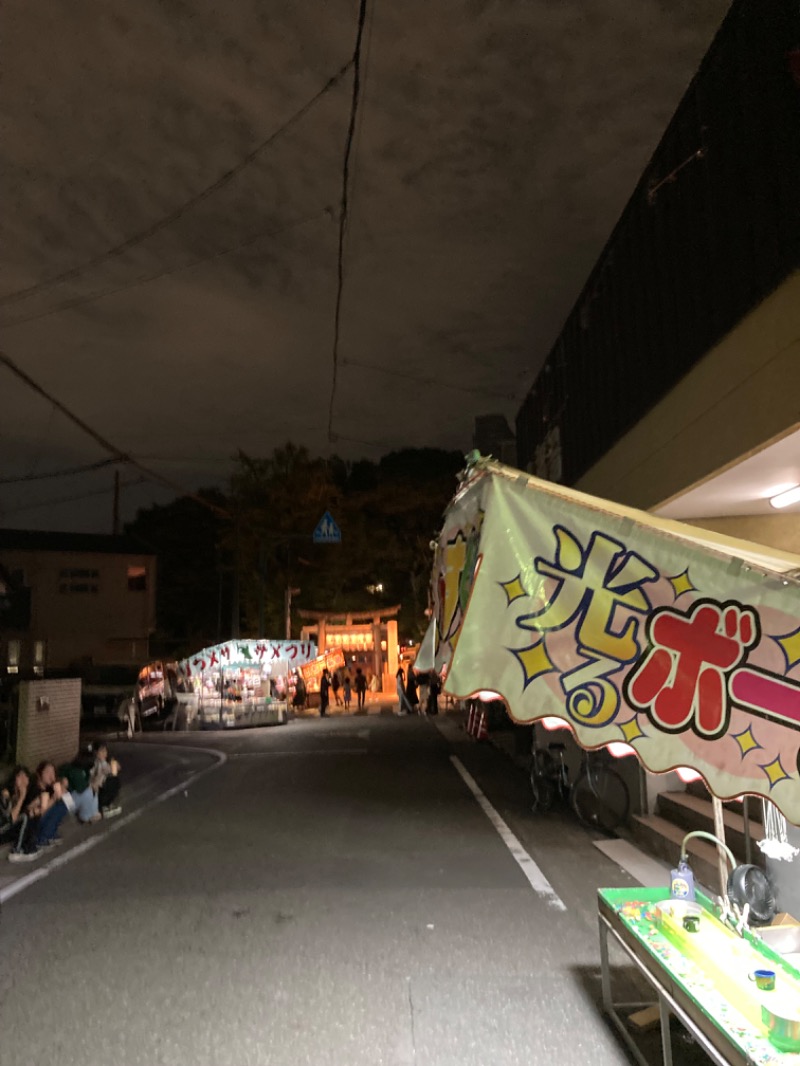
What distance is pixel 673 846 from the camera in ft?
24.9

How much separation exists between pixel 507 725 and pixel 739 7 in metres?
15.8

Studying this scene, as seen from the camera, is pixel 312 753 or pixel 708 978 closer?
pixel 708 978

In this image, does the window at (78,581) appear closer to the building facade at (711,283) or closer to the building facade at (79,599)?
the building facade at (79,599)

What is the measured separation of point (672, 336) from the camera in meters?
8.12

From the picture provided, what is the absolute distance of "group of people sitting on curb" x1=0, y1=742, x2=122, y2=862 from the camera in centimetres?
851

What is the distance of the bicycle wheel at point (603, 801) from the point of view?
916 centimetres

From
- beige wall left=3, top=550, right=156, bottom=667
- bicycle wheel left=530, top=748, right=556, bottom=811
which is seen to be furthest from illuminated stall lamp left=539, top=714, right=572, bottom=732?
beige wall left=3, top=550, right=156, bottom=667

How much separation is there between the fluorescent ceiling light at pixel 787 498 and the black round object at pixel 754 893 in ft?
13.0

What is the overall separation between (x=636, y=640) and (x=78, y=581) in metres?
42.3

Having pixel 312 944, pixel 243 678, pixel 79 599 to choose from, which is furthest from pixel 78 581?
pixel 312 944

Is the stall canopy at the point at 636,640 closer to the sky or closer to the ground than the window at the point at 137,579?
closer to the ground

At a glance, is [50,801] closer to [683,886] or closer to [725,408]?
[683,886]

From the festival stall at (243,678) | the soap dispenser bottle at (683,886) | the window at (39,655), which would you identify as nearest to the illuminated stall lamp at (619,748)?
the soap dispenser bottle at (683,886)

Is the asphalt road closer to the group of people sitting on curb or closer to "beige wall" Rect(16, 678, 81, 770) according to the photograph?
the group of people sitting on curb
